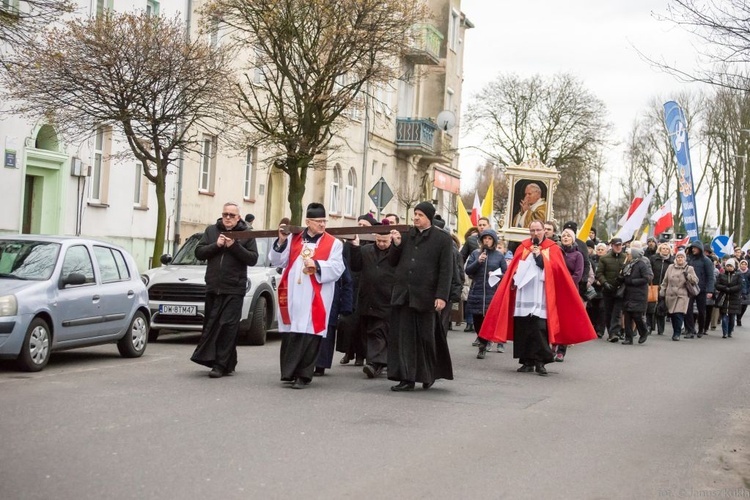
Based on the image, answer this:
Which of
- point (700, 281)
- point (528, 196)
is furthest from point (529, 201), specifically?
point (700, 281)

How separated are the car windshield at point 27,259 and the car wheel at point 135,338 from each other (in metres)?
1.67

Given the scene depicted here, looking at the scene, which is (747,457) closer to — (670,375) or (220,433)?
(220,433)

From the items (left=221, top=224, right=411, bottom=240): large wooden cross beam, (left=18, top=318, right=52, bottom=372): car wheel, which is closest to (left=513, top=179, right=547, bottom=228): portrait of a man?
(left=221, top=224, right=411, bottom=240): large wooden cross beam

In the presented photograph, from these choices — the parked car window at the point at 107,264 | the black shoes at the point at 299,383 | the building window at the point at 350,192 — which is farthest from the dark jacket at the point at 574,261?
the building window at the point at 350,192

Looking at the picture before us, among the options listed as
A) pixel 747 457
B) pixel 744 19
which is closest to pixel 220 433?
pixel 747 457

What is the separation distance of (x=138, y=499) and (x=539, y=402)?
6168 millimetres

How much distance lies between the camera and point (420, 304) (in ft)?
40.3

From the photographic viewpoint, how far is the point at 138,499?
254 inches

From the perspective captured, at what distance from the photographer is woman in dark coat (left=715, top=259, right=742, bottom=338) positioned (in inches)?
1051

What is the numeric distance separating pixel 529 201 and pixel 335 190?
1038 cm

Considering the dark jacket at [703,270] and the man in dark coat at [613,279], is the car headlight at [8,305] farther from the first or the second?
the dark jacket at [703,270]

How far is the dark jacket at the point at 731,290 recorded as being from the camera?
88.0 ft

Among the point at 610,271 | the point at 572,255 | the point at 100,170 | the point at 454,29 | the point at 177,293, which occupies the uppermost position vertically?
the point at 454,29

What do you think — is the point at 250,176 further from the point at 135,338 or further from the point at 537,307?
the point at 537,307
